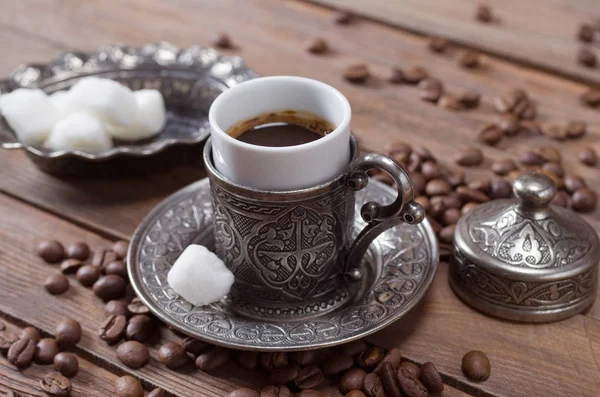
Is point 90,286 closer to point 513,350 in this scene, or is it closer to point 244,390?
point 244,390

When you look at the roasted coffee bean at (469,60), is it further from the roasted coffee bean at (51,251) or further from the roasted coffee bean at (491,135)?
the roasted coffee bean at (51,251)

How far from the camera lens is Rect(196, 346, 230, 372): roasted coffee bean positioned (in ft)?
3.55

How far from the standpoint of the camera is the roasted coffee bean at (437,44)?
1869 millimetres

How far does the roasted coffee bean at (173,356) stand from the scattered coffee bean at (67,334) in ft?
0.44

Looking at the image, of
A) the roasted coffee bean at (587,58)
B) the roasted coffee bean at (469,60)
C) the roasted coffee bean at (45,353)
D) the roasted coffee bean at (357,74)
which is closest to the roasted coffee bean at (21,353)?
the roasted coffee bean at (45,353)

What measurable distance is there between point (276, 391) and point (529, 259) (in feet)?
1.37

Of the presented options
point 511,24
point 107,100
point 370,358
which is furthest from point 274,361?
point 511,24

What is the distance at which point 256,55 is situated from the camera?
6.13 ft

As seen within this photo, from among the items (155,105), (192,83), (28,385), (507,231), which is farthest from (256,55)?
(28,385)

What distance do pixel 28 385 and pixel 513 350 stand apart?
703 millimetres

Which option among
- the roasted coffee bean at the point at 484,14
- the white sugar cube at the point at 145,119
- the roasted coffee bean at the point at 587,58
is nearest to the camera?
the white sugar cube at the point at 145,119

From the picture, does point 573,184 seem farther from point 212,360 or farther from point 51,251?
point 51,251

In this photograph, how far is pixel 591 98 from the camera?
5.49 feet

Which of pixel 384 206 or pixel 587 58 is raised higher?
pixel 384 206
